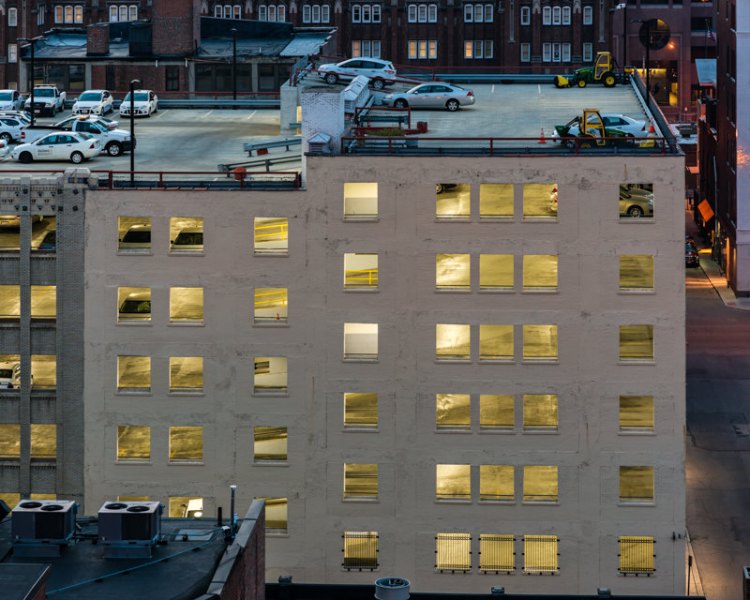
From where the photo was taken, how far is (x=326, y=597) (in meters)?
88.9

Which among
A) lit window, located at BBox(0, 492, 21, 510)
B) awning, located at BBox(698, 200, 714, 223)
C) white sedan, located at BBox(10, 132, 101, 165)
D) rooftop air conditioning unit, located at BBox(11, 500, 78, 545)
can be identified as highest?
white sedan, located at BBox(10, 132, 101, 165)

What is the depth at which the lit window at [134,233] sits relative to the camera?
89062 millimetres

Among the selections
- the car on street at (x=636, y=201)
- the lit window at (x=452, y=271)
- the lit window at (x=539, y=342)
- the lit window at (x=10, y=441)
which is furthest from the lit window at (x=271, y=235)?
the car on street at (x=636, y=201)

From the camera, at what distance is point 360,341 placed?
293 feet

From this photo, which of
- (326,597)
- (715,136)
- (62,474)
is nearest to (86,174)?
(62,474)

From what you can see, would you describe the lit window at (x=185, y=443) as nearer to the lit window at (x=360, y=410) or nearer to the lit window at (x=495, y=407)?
the lit window at (x=360, y=410)

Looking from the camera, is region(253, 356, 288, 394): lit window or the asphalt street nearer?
region(253, 356, 288, 394): lit window

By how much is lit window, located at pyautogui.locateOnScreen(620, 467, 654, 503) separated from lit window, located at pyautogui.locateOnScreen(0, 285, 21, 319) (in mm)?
26963

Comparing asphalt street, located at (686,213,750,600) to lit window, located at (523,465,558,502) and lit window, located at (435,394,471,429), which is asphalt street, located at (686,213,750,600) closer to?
lit window, located at (523,465,558,502)

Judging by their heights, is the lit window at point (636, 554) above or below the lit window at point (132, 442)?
below

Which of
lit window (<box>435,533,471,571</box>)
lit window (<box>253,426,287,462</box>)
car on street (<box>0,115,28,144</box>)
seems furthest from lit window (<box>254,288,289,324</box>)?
car on street (<box>0,115,28,144</box>)

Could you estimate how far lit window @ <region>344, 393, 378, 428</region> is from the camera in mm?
89312

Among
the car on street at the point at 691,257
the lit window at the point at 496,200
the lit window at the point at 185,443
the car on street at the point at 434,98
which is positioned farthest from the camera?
the car on street at the point at 691,257

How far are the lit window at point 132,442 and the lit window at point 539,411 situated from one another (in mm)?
16346
